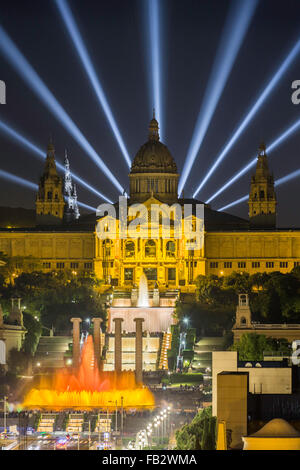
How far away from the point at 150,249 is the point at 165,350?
171ft

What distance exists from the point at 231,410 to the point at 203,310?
2747 inches

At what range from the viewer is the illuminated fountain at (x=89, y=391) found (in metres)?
116

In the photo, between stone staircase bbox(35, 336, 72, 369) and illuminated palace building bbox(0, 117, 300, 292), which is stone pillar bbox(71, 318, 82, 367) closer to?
stone staircase bbox(35, 336, 72, 369)

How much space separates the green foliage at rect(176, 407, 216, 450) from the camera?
84125mm

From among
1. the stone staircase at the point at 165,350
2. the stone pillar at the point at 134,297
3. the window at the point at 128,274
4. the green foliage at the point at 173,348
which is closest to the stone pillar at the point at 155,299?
→ the stone pillar at the point at 134,297

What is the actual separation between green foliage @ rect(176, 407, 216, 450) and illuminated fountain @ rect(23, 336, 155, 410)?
1607 centimetres

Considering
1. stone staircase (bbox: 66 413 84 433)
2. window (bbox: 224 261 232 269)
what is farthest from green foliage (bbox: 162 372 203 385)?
window (bbox: 224 261 232 269)

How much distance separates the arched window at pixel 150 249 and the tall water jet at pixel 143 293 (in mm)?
12191

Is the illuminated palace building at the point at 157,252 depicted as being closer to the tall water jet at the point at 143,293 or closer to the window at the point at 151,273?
the window at the point at 151,273

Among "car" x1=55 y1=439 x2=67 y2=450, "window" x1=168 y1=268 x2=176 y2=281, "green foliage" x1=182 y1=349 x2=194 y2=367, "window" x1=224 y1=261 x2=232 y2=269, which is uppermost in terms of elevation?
"window" x1=224 y1=261 x2=232 y2=269

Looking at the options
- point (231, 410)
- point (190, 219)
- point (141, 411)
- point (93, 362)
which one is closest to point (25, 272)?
point (190, 219)

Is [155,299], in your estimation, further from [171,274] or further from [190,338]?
[190,338]

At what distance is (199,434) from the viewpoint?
9031 cm

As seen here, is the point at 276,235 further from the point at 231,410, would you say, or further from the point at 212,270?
the point at 231,410
